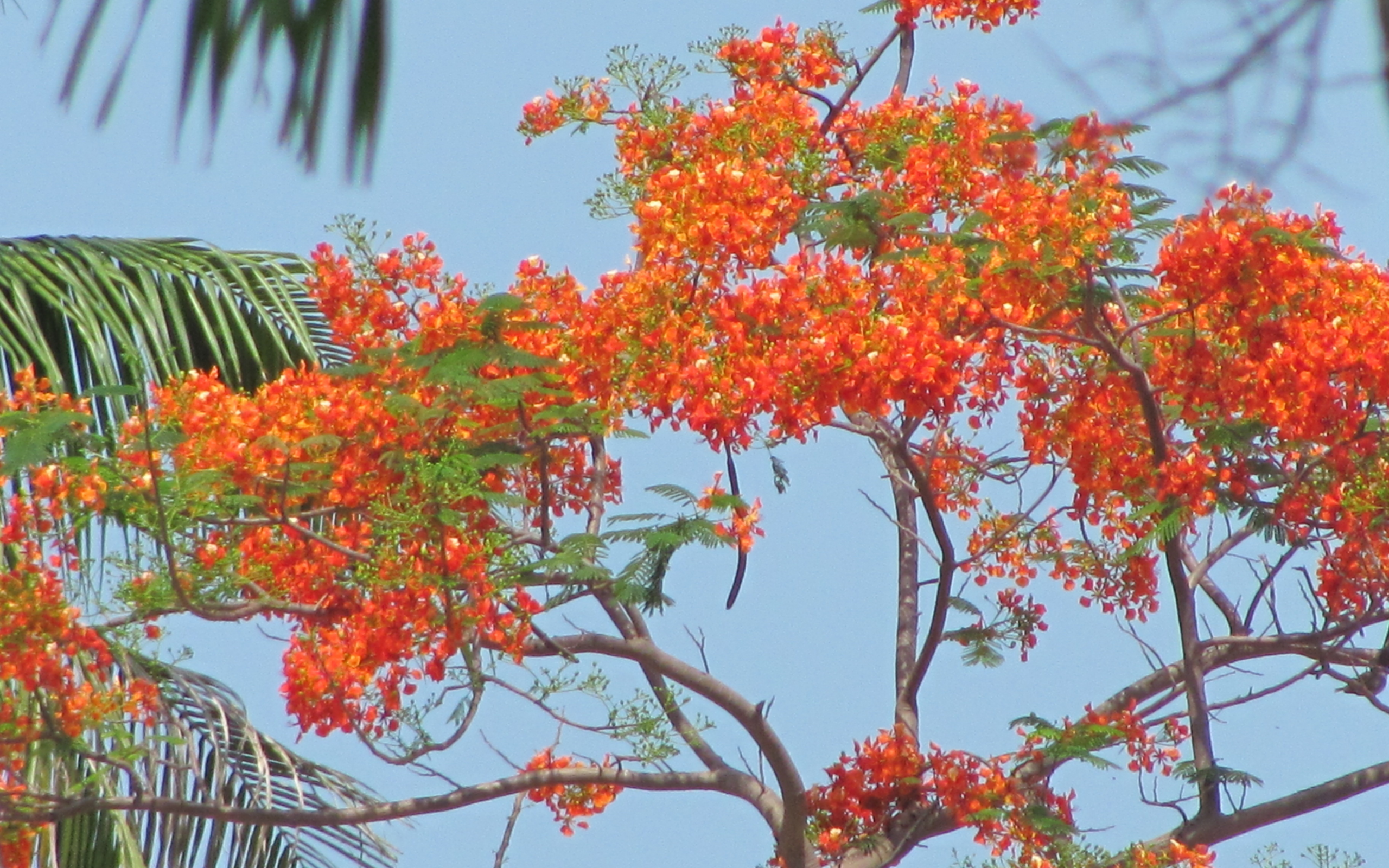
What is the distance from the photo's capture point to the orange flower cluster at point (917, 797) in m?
6.52

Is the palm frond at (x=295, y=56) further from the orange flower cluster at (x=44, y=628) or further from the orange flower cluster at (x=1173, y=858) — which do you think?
the orange flower cluster at (x=1173, y=858)

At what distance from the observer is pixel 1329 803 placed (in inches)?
258

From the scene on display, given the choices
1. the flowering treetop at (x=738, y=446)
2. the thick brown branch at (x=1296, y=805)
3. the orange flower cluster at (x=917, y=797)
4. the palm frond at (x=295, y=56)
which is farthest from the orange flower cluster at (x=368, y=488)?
the palm frond at (x=295, y=56)

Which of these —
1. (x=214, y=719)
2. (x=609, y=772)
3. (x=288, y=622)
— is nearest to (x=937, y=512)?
(x=609, y=772)

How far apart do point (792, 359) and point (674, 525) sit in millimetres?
Answer: 728

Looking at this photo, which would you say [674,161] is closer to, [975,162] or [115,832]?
[975,162]

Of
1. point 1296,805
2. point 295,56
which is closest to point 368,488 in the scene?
point 1296,805

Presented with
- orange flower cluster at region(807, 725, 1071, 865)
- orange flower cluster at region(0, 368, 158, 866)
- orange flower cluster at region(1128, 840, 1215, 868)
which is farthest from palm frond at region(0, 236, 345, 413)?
orange flower cluster at region(1128, 840, 1215, 868)

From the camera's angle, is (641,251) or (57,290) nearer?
(641,251)

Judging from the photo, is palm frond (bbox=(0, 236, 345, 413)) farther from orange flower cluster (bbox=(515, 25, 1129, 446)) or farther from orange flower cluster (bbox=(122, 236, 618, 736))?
orange flower cluster (bbox=(515, 25, 1129, 446))

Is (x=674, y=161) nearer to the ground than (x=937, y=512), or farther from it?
farther from it

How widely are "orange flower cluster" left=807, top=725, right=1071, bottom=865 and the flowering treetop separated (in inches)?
0.6

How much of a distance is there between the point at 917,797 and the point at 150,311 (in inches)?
159

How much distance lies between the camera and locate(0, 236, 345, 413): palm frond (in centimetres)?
727
